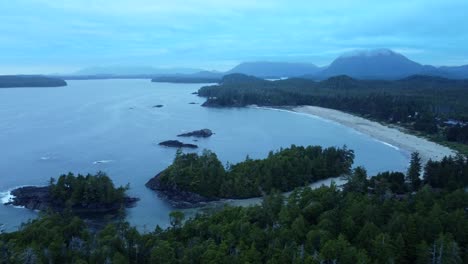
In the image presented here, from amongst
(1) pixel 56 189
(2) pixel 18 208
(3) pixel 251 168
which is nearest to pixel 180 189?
(3) pixel 251 168

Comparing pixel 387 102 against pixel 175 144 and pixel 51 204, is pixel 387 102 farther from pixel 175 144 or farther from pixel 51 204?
pixel 51 204

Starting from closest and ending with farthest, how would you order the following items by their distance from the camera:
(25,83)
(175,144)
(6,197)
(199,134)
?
(6,197) < (175,144) < (199,134) < (25,83)

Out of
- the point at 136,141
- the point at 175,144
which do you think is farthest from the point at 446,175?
the point at 136,141

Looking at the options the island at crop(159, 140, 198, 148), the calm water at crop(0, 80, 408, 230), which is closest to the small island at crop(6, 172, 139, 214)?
the calm water at crop(0, 80, 408, 230)

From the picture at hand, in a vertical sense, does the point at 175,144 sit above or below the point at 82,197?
above

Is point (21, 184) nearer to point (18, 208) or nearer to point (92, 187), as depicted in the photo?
point (18, 208)

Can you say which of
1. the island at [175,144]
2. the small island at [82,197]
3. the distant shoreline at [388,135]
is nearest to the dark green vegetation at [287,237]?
the small island at [82,197]

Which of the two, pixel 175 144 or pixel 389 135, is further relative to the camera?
pixel 389 135

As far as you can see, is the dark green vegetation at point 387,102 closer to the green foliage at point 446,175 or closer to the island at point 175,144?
the green foliage at point 446,175
